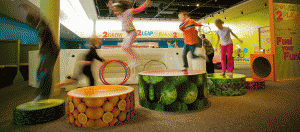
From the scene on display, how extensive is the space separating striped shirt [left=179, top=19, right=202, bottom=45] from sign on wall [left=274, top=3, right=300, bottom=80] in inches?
108

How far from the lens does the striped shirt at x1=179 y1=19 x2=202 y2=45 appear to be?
9.85 feet

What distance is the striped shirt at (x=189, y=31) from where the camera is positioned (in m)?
3.00

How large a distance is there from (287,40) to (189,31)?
3272 millimetres

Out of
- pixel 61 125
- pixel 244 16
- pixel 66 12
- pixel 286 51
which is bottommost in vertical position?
pixel 61 125

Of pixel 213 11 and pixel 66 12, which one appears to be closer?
pixel 66 12

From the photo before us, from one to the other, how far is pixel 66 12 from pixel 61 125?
7.59m

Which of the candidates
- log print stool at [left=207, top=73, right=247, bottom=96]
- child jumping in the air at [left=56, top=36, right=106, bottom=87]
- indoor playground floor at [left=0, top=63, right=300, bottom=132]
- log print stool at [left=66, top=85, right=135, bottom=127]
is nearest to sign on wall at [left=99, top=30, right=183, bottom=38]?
child jumping in the air at [left=56, top=36, right=106, bottom=87]

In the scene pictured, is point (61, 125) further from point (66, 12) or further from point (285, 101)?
point (66, 12)

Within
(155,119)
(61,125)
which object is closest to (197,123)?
(155,119)

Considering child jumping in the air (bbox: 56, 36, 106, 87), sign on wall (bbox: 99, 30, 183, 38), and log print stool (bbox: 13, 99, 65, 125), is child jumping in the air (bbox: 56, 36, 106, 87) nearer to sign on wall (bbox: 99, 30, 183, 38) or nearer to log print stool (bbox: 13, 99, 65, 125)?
log print stool (bbox: 13, 99, 65, 125)

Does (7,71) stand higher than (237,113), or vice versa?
(7,71)

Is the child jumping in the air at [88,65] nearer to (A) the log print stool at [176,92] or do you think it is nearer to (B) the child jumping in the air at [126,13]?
(B) the child jumping in the air at [126,13]

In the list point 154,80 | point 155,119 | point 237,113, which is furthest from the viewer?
point 154,80

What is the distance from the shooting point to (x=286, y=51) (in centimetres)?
421
